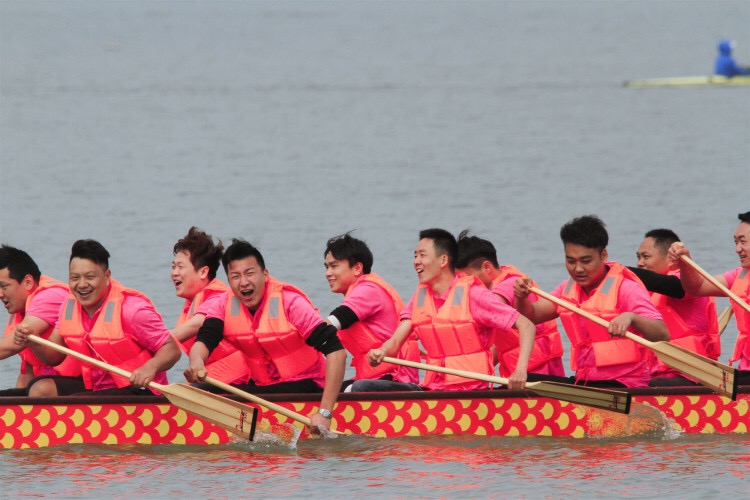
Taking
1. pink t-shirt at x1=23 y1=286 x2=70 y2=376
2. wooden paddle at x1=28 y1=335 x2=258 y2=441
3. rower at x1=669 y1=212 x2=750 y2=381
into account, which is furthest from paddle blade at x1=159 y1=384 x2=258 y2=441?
rower at x1=669 y1=212 x2=750 y2=381

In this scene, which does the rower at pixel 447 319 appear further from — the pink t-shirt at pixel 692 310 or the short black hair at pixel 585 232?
the pink t-shirt at pixel 692 310

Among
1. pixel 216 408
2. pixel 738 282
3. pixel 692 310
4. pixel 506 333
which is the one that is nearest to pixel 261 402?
pixel 216 408

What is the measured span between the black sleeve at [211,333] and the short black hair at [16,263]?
121cm

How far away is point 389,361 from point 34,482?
2.36 m

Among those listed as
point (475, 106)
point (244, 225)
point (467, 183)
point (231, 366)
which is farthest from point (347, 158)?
point (231, 366)

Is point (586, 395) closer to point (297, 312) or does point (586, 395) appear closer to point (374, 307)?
point (374, 307)

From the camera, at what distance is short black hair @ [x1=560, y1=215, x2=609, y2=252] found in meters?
10.2

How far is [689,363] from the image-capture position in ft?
34.5

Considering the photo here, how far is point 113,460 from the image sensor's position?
1014 centimetres

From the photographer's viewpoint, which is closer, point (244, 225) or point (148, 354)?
point (148, 354)

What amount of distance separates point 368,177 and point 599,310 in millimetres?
20457

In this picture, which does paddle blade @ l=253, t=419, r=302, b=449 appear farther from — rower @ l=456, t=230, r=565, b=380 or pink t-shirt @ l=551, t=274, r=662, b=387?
pink t-shirt @ l=551, t=274, r=662, b=387

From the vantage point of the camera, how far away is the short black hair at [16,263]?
10.5 meters

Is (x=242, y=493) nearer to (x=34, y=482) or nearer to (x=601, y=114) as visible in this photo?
(x=34, y=482)
